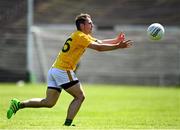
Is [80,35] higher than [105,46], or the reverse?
[80,35]

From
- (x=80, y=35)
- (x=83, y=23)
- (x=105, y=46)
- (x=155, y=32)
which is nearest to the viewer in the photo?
(x=105, y=46)

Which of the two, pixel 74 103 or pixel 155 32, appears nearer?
pixel 74 103

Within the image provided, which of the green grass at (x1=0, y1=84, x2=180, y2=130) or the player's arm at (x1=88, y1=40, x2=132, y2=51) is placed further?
the green grass at (x1=0, y1=84, x2=180, y2=130)

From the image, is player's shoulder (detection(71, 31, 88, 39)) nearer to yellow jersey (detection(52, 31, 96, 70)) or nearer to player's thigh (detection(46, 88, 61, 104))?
yellow jersey (detection(52, 31, 96, 70))

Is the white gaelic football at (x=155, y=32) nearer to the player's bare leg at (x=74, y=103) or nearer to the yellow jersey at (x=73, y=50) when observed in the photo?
the yellow jersey at (x=73, y=50)

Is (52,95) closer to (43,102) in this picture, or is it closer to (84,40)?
(43,102)

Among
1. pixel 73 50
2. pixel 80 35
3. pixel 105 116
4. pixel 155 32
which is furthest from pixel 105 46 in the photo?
pixel 105 116

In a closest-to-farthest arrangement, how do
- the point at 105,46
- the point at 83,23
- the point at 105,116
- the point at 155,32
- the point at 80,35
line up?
the point at 105,46 < the point at 80,35 < the point at 83,23 < the point at 155,32 < the point at 105,116

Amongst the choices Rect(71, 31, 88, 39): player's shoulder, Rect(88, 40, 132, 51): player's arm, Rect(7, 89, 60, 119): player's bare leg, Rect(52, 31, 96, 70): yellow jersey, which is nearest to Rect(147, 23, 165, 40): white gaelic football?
Rect(88, 40, 132, 51): player's arm

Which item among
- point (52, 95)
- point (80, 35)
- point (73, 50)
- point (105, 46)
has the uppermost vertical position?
point (80, 35)

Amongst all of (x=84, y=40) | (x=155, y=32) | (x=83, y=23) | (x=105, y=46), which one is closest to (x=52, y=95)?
(x=84, y=40)

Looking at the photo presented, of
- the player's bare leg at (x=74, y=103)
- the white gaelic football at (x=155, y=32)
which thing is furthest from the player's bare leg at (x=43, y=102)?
the white gaelic football at (x=155, y=32)

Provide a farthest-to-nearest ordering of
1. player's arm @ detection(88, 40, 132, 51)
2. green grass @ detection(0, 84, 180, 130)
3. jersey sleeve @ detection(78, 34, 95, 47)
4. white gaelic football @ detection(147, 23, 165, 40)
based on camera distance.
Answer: white gaelic football @ detection(147, 23, 165, 40)
green grass @ detection(0, 84, 180, 130)
jersey sleeve @ detection(78, 34, 95, 47)
player's arm @ detection(88, 40, 132, 51)

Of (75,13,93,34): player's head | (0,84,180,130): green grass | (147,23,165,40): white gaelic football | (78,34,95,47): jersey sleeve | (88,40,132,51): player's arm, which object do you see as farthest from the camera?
(147,23,165,40): white gaelic football
